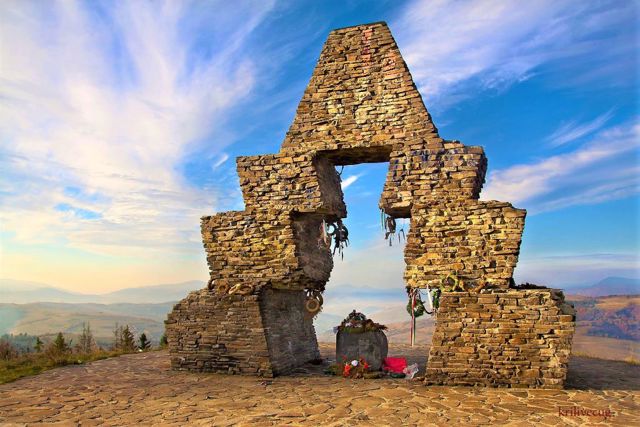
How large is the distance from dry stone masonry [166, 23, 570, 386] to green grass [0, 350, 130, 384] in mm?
3867

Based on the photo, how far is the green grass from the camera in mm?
12923

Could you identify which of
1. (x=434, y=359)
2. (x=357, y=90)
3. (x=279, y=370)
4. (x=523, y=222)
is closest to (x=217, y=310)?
(x=279, y=370)

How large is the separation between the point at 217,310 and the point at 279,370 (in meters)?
2.03

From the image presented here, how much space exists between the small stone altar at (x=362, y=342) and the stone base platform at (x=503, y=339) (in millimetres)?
1775

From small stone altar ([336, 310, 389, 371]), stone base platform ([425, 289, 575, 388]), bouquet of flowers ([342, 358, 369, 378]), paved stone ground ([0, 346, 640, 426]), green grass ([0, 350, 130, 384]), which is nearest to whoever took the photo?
paved stone ground ([0, 346, 640, 426])

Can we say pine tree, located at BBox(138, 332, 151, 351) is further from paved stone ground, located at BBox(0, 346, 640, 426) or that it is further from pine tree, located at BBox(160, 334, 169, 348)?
paved stone ground, located at BBox(0, 346, 640, 426)

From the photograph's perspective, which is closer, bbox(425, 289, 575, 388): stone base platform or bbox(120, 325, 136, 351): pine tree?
bbox(425, 289, 575, 388): stone base platform

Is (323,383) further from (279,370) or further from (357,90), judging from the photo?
(357,90)

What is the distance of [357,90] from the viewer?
11.9 meters

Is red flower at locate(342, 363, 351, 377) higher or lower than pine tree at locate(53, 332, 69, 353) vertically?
lower

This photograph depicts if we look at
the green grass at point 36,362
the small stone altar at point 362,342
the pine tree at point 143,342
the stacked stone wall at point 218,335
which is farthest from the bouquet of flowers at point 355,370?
the pine tree at point 143,342

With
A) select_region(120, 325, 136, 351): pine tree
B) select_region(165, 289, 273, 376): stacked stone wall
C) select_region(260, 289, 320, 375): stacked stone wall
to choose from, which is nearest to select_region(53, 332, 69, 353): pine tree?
select_region(120, 325, 136, 351): pine tree

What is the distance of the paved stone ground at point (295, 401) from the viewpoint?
26.6 ft

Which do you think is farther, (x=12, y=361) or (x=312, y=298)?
(x=12, y=361)
